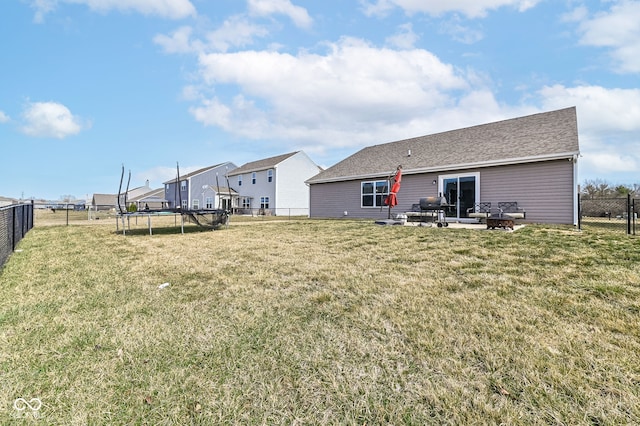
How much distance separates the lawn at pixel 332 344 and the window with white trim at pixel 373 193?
10.4m

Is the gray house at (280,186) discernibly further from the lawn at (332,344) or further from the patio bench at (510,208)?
the lawn at (332,344)

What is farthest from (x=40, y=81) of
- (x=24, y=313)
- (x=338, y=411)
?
(x=338, y=411)

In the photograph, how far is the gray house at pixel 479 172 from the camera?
9914mm

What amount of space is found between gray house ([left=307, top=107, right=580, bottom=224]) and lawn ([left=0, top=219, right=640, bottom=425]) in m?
6.64

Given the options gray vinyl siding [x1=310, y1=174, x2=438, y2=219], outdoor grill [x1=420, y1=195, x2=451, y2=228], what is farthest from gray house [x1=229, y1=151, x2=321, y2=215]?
outdoor grill [x1=420, y1=195, x2=451, y2=228]

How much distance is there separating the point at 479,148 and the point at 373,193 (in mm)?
5297

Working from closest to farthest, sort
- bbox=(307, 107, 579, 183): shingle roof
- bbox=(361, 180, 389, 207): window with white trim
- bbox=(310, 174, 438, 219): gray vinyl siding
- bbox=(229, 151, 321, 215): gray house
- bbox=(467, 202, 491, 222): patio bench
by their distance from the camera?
bbox=(307, 107, 579, 183): shingle roof, bbox=(467, 202, 491, 222): patio bench, bbox=(310, 174, 438, 219): gray vinyl siding, bbox=(361, 180, 389, 207): window with white trim, bbox=(229, 151, 321, 215): gray house

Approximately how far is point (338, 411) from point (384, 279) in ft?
7.63

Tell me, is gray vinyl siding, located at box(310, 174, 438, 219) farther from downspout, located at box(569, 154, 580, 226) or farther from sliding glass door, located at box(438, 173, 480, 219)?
downspout, located at box(569, 154, 580, 226)

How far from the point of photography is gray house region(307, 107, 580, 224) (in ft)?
32.5

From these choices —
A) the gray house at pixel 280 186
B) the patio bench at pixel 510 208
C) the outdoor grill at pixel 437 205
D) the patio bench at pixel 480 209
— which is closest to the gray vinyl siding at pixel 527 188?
the patio bench at pixel 510 208

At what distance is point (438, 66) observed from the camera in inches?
514

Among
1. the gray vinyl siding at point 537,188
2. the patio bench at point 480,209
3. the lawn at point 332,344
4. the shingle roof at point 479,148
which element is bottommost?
the lawn at point 332,344

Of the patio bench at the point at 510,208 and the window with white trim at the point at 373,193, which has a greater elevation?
the window with white trim at the point at 373,193
